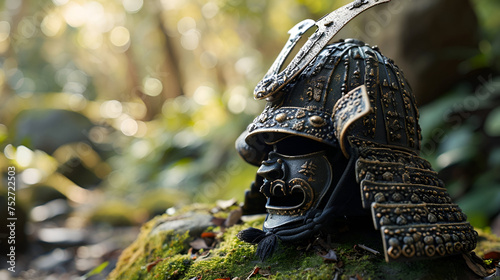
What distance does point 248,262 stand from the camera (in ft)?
9.12

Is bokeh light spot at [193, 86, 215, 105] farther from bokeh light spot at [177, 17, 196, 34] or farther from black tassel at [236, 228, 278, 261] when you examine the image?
black tassel at [236, 228, 278, 261]

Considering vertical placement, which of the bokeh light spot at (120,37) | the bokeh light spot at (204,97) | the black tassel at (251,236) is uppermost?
the bokeh light spot at (120,37)

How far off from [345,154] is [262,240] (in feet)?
2.59

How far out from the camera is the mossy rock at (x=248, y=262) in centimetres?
241

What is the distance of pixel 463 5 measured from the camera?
267 inches

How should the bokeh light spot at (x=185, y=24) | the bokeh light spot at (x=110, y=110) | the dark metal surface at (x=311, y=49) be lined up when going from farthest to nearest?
the bokeh light spot at (x=185, y=24) → the bokeh light spot at (x=110, y=110) → the dark metal surface at (x=311, y=49)

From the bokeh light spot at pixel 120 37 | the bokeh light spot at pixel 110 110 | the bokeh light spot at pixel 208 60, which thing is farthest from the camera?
the bokeh light spot at pixel 208 60

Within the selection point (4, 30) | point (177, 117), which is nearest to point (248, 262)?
point (177, 117)

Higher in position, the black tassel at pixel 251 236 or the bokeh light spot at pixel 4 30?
the bokeh light spot at pixel 4 30

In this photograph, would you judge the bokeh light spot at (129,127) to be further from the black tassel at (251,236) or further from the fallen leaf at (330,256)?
the fallen leaf at (330,256)

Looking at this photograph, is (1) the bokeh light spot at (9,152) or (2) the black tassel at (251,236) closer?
(2) the black tassel at (251,236)

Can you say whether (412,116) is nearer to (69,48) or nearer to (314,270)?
(314,270)

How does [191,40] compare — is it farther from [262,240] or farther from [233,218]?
[262,240]

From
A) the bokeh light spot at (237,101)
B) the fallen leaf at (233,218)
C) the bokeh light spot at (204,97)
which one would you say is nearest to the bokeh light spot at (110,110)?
the bokeh light spot at (204,97)
